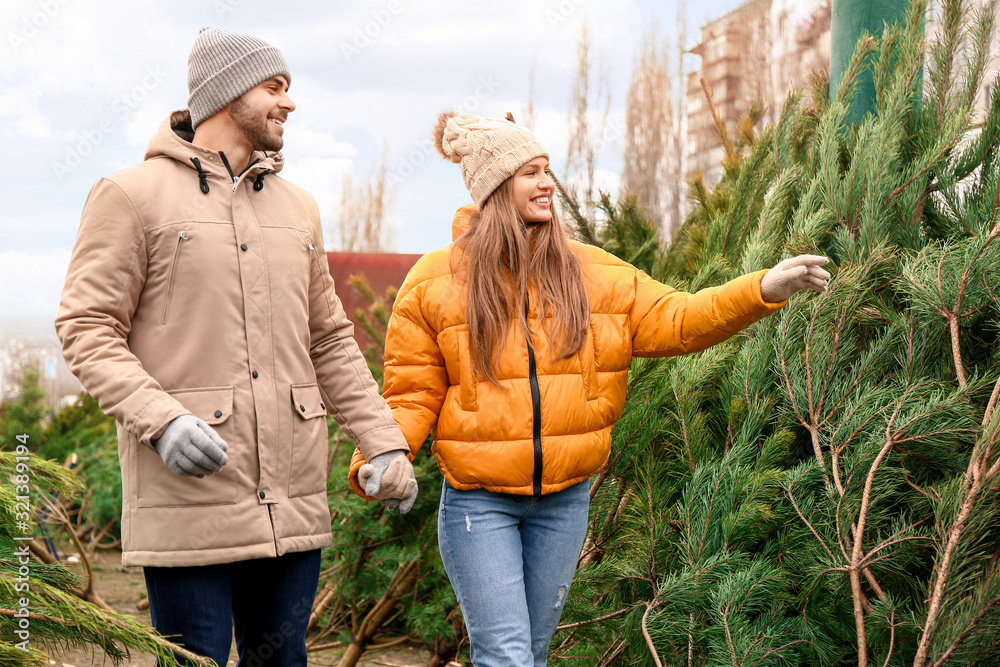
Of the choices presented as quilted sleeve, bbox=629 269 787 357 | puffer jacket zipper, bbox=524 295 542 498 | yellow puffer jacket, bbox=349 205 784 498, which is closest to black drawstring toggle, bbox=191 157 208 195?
yellow puffer jacket, bbox=349 205 784 498

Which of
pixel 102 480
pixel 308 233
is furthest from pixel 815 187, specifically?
pixel 102 480

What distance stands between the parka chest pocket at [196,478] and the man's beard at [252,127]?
57cm

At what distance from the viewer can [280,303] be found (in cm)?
192

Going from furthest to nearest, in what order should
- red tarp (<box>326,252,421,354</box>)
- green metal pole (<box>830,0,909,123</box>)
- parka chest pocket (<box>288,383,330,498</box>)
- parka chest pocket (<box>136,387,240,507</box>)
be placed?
red tarp (<box>326,252,421,354</box>) → green metal pole (<box>830,0,909,123</box>) → parka chest pocket (<box>288,383,330,498</box>) → parka chest pocket (<box>136,387,240,507</box>)

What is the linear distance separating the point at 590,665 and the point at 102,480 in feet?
14.6

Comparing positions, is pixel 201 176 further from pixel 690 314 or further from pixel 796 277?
pixel 796 277

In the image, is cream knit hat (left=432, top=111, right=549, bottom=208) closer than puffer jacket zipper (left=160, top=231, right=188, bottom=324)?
No

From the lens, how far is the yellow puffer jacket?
2049 millimetres

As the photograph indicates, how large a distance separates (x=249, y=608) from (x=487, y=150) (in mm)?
1247

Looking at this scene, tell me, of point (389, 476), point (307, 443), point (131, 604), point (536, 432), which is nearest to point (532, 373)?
point (536, 432)

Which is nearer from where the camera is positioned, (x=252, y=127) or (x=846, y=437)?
(x=252, y=127)

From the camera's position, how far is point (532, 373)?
6.83 ft

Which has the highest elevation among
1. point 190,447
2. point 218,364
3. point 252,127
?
point 252,127

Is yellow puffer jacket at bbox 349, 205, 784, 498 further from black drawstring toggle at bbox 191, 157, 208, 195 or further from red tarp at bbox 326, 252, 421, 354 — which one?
red tarp at bbox 326, 252, 421, 354
